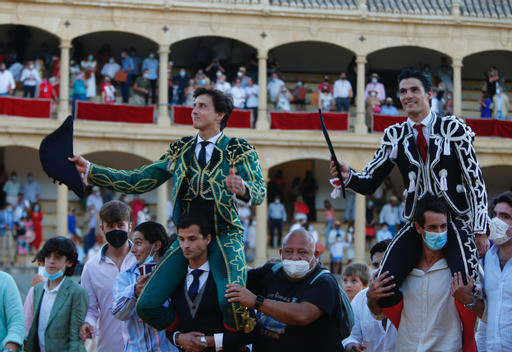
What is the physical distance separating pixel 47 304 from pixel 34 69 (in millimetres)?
16703

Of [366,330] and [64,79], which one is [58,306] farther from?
[64,79]

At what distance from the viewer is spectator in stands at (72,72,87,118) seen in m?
23.0

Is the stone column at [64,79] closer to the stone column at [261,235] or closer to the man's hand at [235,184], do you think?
the stone column at [261,235]

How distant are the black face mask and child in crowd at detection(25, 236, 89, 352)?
30cm

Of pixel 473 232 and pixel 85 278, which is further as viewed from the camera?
pixel 85 278

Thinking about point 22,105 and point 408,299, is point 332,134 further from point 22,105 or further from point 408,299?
point 408,299

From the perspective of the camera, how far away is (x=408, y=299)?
18.7 feet

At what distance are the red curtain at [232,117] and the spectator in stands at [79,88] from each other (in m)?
2.43

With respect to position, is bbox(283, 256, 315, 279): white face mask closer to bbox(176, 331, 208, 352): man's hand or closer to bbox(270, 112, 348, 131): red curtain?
bbox(176, 331, 208, 352): man's hand

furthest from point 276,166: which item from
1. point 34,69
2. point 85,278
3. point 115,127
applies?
point 85,278

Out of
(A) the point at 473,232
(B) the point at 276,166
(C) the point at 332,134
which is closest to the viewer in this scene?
(A) the point at 473,232

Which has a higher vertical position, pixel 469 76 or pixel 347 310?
pixel 469 76

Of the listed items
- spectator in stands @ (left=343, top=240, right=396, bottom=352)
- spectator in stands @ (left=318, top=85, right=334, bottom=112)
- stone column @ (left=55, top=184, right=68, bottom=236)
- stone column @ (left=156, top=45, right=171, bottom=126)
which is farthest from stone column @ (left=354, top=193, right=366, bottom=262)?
spectator in stands @ (left=343, top=240, right=396, bottom=352)

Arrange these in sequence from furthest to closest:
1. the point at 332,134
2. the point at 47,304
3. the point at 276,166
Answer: the point at 276,166 → the point at 332,134 → the point at 47,304
